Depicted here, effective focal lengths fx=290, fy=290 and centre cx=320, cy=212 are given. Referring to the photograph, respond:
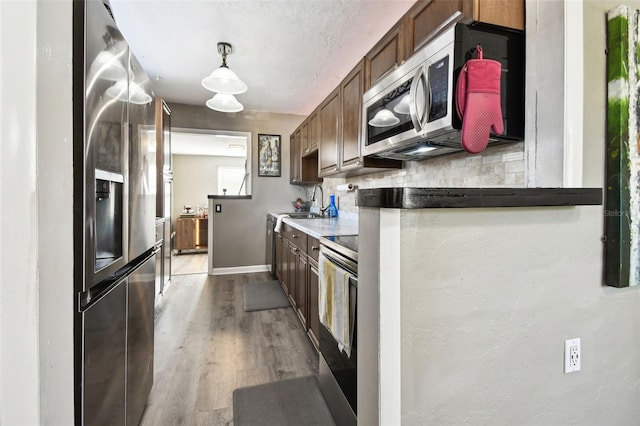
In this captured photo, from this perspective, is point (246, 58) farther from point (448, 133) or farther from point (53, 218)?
point (53, 218)

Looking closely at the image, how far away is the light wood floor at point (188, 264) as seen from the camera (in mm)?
4621

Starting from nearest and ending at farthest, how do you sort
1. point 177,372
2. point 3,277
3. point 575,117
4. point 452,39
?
point 3,277
point 575,117
point 452,39
point 177,372

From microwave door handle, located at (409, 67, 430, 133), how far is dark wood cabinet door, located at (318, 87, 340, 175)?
50.2 inches

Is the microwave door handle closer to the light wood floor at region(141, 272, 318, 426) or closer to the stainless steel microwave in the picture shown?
the stainless steel microwave

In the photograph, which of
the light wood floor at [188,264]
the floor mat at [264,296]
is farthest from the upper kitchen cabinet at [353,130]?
the light wood floor at [188,264]

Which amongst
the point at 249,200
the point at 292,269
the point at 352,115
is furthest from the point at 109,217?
the point at 249,200

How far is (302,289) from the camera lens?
2.43m

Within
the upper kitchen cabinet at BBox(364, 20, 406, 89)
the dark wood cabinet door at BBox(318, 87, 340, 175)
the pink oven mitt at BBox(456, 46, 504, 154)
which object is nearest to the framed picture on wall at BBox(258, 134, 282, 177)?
the dark wood cabinet door at BBox(318, 87, 340, 175)

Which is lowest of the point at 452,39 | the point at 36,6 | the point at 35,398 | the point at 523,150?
the point at 35,398

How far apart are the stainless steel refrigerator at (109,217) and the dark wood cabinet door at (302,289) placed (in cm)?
117

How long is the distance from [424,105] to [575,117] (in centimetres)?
54

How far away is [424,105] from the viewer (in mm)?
1320

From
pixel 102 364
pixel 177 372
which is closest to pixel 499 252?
pixel 102 364

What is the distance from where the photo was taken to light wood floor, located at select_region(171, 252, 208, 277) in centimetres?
462
